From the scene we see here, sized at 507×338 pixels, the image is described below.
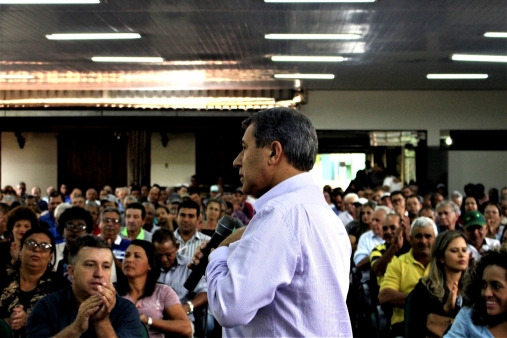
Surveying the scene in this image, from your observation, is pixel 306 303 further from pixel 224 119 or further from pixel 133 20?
pixel 224 119

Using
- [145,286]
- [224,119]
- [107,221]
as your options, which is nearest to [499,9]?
[107,221]

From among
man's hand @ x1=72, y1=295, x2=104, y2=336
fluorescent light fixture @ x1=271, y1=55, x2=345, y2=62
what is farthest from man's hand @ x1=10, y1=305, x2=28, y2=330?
fluorescent light fixture @ x1=271, y1=55, x2=345, y2=62

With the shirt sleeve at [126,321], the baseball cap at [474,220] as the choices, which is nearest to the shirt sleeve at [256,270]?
the shirt sleeve at [126,321]

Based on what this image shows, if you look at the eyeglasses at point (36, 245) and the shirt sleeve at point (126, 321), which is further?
the eyeglasses at point (36, 245)

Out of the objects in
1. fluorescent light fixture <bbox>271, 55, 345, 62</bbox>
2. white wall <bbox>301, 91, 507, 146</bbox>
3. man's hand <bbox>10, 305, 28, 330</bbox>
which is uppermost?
fluorescent light fixture <bbox>271, 55, 345, 62</bbox>

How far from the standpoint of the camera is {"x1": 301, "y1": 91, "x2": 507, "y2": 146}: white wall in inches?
Answer: 738

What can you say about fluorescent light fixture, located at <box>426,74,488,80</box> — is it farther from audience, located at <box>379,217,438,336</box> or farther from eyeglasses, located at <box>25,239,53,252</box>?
eyeglasses, located at <box>25,239,53,252</box>

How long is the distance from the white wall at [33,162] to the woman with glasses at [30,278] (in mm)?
18616

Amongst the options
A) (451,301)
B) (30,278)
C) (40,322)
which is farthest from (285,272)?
(30,278)

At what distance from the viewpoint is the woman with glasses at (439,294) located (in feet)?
16.4

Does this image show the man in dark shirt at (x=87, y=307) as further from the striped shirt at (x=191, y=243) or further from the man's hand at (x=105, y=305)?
the striped shirt at (x=191, y=243)

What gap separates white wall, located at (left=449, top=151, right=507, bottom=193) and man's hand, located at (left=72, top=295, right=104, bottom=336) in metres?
16.1

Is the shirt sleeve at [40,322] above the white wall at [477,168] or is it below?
below

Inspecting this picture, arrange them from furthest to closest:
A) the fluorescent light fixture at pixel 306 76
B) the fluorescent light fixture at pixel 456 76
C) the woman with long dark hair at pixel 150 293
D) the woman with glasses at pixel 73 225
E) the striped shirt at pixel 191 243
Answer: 1. the fluorescent light fixture at pixel 456 76
2. the fluorescent light fixture at pixel 306 76
3. the striped shirt at pixel 191 243
4. the woman with glasses at pixel 73 225
5. the woman with long dark hair at pixel 150 293
